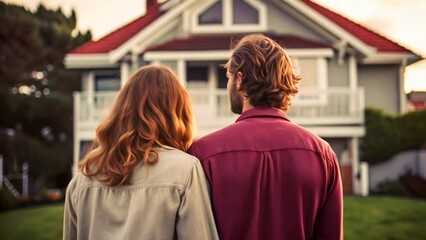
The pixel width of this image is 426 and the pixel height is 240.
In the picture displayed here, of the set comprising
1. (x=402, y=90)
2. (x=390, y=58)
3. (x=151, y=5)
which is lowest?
(x=402, y=90)

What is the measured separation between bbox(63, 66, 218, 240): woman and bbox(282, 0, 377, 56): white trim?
33.4 ft

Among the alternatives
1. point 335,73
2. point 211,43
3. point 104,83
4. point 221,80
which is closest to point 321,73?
point 335,73

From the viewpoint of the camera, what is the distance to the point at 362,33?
42.5 feet

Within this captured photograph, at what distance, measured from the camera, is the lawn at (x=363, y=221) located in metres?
7.46

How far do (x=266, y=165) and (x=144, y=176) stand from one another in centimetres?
38

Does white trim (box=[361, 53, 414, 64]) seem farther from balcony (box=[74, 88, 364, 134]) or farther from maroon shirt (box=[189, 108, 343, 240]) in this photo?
maroon shirt (box=[189, 108, 343, 240])

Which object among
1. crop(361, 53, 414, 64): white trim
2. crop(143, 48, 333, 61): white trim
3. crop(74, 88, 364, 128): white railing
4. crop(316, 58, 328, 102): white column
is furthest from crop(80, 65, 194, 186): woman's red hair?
crop(361, 53, 414, 64): white trim

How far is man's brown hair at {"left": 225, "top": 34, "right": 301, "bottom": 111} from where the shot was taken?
1.98 m

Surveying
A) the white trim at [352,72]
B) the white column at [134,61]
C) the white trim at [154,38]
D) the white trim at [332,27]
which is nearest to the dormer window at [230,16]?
the white trim at [154,38]

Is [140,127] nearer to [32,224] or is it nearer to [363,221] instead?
[363,221]

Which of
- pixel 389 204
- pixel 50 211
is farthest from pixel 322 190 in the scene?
pixel 50 211

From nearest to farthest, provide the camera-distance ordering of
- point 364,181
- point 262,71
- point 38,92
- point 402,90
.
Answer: point 262,71 → point 364,181 → point 402,90 → point 38,92

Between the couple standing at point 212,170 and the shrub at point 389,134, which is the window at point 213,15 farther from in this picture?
the couple standing at point 212,170

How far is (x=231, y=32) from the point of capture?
483 inches
